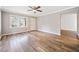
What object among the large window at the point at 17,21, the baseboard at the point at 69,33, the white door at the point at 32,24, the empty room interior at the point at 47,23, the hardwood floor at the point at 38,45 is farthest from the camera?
the white door at the point at 32,24

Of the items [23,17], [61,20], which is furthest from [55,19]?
[23,17]

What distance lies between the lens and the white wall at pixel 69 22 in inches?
233

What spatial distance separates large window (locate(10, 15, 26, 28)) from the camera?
26.7ft

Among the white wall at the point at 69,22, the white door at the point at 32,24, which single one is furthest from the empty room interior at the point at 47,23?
the white door at the point at 32,24

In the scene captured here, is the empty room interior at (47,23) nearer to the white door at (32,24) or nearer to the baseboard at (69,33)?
the baseboard at (69,33)

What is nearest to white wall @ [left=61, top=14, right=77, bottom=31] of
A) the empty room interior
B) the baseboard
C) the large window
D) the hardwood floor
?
the empty room interior

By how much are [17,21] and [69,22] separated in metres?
5.13

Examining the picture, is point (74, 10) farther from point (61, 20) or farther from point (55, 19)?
point (55, 19)

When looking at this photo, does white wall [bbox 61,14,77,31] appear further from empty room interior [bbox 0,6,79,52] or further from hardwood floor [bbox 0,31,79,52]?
hardwood floor [bbox 0,31,79,52]

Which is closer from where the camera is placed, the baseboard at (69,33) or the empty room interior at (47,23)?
the empty room interior at (47,23)

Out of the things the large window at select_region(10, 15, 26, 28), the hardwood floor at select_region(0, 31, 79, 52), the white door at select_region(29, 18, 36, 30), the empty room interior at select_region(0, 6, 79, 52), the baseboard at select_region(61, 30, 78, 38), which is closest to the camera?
the hardwood floor at select_region(0, 31, 79, 52)

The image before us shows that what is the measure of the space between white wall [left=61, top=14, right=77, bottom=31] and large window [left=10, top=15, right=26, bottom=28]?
4494 millimetres

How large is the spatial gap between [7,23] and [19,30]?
5.73ft

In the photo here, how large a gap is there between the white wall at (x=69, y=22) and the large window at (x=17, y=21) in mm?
4494
